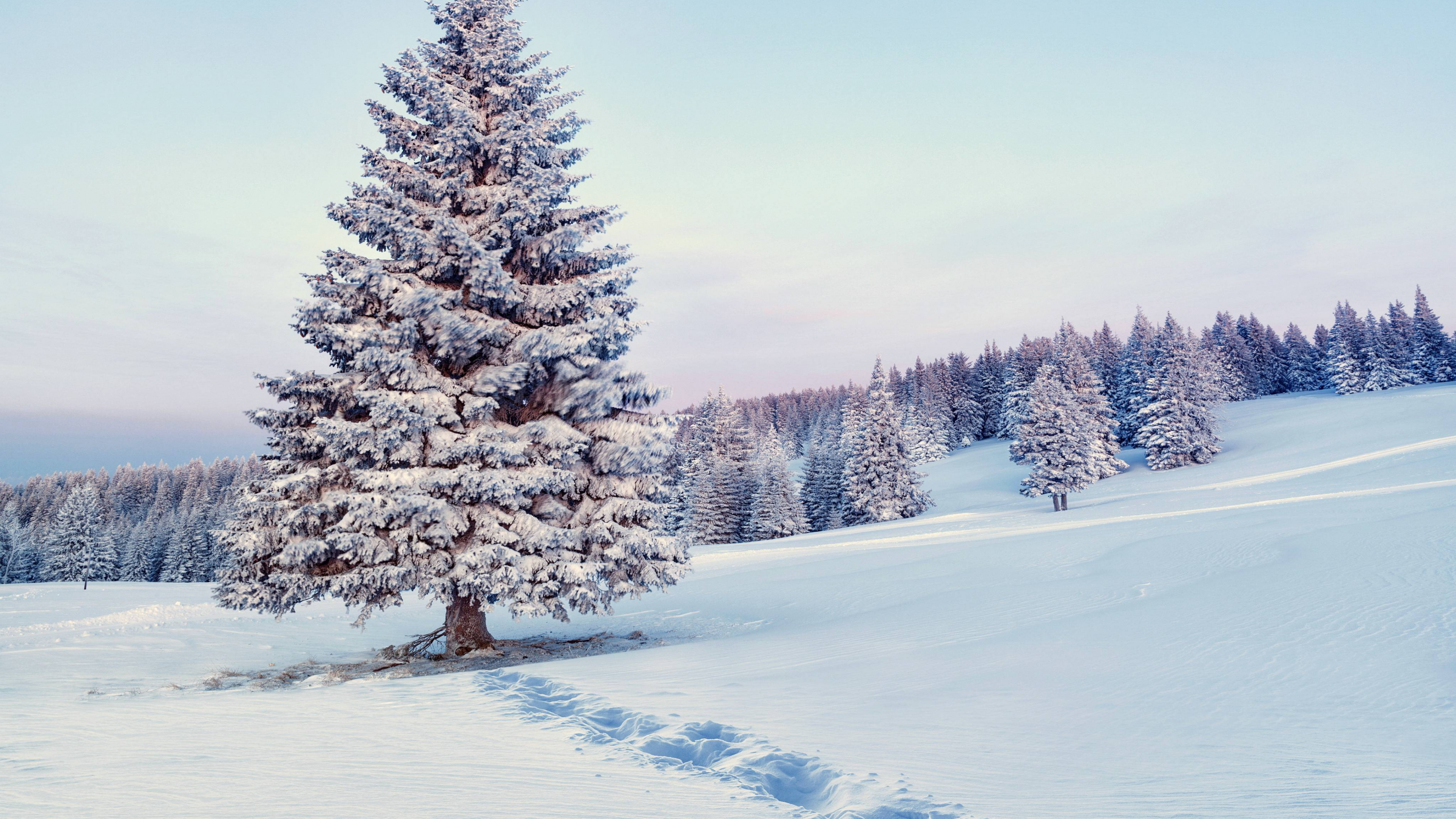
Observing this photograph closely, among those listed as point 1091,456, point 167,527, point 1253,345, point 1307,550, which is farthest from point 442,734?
point 1253,345

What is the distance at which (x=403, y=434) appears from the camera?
1001 centimetres

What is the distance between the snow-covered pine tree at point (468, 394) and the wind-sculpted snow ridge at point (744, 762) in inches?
160

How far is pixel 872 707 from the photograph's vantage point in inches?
239

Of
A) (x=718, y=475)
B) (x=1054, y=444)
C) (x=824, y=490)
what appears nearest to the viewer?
(x=1054, y=444)

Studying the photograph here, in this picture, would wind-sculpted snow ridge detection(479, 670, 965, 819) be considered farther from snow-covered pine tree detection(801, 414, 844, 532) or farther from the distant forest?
snow-covered pine tree detection(801, 414, 844, 532)

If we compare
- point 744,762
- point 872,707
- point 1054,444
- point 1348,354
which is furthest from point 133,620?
point 1348,354

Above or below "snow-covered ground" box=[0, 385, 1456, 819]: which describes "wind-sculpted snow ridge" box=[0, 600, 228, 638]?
below

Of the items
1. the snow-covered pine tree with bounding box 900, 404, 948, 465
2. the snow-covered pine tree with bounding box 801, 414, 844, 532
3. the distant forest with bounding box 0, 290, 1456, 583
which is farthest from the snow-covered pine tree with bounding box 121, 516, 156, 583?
the snow-covered pine tree with bounding box 900, 404, 948, 465

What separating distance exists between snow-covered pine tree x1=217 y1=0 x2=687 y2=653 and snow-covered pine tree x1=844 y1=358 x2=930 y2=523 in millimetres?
36734

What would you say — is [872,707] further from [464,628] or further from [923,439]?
[923,439]

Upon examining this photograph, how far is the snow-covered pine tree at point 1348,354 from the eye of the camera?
218ft

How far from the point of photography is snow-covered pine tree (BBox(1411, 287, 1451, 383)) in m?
68.6

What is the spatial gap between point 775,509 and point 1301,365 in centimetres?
7256

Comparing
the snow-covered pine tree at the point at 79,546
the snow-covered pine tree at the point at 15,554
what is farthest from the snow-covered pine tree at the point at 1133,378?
the snow-covered pine tree at the point at 15,554
